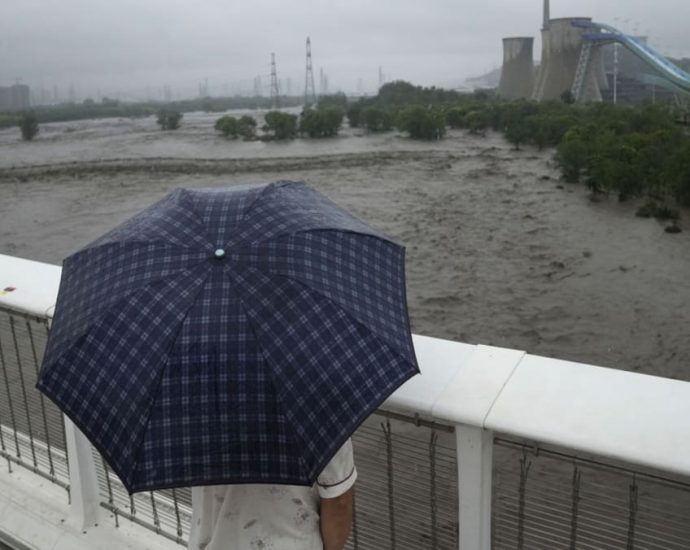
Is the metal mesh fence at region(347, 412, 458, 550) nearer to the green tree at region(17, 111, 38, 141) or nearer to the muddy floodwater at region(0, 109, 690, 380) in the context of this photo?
the muddy floodwater at region(0, 109, 690, 380)

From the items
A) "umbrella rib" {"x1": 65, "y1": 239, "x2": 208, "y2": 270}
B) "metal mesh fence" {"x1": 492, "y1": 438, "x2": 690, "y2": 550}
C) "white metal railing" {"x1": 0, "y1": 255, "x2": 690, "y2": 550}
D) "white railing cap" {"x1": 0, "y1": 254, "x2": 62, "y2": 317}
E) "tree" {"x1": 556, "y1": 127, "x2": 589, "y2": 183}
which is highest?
"umbrella rib" {"x1": 65, "y1": 239, "x2": 208, "y2": 270}

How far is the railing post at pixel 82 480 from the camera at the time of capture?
1.13 m

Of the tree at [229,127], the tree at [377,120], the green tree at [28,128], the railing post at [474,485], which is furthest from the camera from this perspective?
the green tree at [28,128]

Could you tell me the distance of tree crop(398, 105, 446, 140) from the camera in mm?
19453

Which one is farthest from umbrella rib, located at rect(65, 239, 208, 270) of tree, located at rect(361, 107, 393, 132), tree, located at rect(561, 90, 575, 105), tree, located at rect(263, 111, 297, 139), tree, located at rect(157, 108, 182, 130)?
tree, located at rect(157, 108, 182, 130)

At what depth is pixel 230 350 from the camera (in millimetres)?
646

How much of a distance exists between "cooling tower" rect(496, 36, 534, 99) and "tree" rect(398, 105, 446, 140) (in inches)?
330

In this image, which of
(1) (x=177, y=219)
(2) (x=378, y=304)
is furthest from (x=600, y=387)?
(1) (x=177, y=219)

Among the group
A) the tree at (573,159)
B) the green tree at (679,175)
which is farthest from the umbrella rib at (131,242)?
the tree at (573,159)

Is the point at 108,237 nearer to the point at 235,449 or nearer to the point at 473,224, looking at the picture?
the point at 235,449

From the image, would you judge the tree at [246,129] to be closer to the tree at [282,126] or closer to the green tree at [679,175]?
the tree at [282,126]

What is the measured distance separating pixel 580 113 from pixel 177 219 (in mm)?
18907

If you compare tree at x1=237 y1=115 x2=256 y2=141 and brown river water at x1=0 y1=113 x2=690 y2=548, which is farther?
tree at x1=237 y1=115 x2=256 y2=141

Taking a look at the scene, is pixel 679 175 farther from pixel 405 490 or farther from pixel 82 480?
pixel 82 480
